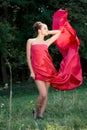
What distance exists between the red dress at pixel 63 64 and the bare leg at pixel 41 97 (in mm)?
102

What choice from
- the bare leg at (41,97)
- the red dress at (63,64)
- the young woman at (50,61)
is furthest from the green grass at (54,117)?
the red dress at (63,64)

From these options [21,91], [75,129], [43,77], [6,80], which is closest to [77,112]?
[43,77]

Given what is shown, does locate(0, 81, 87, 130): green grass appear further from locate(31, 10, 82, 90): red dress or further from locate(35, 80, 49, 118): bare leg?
locate(31, 10, 82, 90): red dress

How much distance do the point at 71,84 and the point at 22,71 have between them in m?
15.1

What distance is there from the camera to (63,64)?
10.1 m

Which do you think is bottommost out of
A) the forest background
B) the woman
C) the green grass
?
the forest background

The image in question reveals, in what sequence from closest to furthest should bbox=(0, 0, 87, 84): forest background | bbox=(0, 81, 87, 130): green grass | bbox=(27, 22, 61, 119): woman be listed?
bbox=(0, 81, 87, 130): green grass, bbox=(27, 22, 61, 119): woman, bbox=(0, 0, 87, 84): forest background

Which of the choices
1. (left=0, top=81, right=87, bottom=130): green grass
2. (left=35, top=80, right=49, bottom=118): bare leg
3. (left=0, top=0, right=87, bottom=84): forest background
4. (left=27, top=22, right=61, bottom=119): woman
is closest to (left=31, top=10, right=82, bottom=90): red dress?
(left=27, top=22, right=61, bottom=119): woman

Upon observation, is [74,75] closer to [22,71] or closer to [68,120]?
[68,120]

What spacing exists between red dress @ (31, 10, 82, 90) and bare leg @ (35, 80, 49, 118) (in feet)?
0.33

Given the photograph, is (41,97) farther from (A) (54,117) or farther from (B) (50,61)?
(B) (50,61)

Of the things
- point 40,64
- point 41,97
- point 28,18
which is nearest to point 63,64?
point 40,64

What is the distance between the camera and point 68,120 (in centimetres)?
859

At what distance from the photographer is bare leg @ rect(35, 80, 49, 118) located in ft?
30.7
